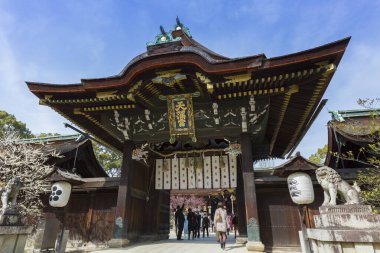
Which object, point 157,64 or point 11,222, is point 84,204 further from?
point 157,64

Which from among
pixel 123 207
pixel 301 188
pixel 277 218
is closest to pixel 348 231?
pixel 301 188

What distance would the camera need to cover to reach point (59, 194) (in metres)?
8.55

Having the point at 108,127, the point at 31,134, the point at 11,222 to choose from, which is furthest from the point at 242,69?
the point at 31,134

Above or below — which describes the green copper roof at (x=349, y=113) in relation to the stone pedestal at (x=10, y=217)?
above

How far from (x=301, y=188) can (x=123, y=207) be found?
6.17 meters

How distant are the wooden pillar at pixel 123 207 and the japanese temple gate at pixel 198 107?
3 centimetres

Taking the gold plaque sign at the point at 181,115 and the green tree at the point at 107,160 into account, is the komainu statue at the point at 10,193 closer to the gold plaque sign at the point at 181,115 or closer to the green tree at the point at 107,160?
the gold plaque sign at the point at 181,115

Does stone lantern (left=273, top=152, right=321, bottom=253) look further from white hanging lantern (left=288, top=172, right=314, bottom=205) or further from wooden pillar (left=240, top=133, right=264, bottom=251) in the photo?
wooden pillar (left=240, top=133, right=264, bottom=251)

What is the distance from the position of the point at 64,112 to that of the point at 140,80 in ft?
13.0

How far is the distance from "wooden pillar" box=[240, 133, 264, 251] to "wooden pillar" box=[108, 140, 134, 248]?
435 cm

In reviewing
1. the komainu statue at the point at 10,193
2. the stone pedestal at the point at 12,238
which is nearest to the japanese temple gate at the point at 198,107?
the stone pedestal at the point at 12,238

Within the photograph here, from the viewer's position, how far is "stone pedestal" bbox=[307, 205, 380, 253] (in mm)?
4391

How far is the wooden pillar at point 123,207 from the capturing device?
8.60 m

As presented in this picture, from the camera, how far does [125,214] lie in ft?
29.7
